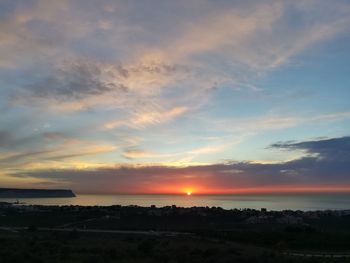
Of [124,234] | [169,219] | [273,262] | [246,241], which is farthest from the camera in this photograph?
[169,219]

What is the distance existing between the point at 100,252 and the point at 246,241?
20.4 metres

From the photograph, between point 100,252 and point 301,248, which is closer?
point 100,252

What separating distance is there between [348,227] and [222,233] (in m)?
21.8

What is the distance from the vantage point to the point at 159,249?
34969mm

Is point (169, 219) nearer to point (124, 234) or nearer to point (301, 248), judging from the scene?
point (124, 234)

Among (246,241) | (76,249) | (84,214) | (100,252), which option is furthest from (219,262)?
(84,214)

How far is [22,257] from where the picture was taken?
88.4 feet

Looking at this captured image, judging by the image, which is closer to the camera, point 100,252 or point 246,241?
point 100,252

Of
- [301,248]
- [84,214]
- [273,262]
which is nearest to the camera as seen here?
[273,262]

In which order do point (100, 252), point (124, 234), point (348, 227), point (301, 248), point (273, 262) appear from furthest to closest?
point (348, 227) < point (124, 234) < point (301, 248) < point (100, 252) < point (273, 262)

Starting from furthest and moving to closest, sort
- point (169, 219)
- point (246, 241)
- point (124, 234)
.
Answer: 1. point (169, 219)
2. point (124, 234)
3. point (246, 241)

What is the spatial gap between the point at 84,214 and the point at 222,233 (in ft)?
138

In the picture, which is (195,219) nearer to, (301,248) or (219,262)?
(301,248)

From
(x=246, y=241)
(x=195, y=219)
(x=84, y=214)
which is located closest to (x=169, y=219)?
(x=195, y=219)
